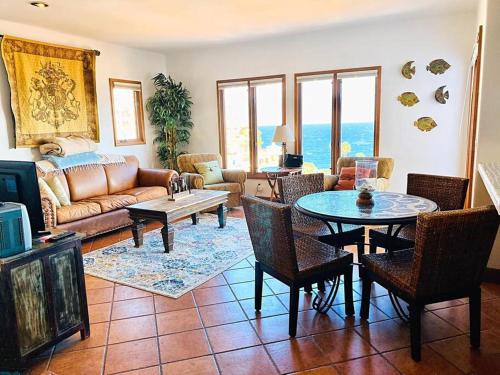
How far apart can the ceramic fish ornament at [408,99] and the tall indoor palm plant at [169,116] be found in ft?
11.5

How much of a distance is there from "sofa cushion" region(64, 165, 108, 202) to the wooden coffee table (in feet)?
3.61

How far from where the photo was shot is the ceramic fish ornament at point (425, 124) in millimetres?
5066

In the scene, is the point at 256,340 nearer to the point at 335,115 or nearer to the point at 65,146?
the point at 65,146

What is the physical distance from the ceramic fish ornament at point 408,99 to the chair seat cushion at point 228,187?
8.44 feet

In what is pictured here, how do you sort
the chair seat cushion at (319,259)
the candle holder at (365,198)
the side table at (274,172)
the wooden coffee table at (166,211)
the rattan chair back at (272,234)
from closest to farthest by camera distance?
the rattan chair back at (272,234)
the chair seat cushion at (319,259)
the candle holder at (365,198)
the wooden coffee table at (166,211)
the side table at (274,172)

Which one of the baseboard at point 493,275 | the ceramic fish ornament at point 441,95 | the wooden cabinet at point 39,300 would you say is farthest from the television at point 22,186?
the ceramic fish ornament at point 441,95

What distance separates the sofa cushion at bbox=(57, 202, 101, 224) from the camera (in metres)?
4.03

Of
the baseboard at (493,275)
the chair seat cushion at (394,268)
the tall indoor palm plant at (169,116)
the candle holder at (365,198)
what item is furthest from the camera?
the tall indoor palm plant at (169,116)

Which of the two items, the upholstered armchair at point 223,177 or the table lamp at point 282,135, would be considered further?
the table lamp at point 282,135

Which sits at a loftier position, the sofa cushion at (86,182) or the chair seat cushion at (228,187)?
the sofa cushion at (86,182)

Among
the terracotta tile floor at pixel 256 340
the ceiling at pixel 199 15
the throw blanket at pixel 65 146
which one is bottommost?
the terracotta tile floor at pixel 256 340

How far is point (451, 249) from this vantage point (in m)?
1.93

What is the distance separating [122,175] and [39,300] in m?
3.54

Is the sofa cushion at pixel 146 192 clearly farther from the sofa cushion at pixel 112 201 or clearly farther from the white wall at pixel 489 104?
the white wall at pixel 489 104
